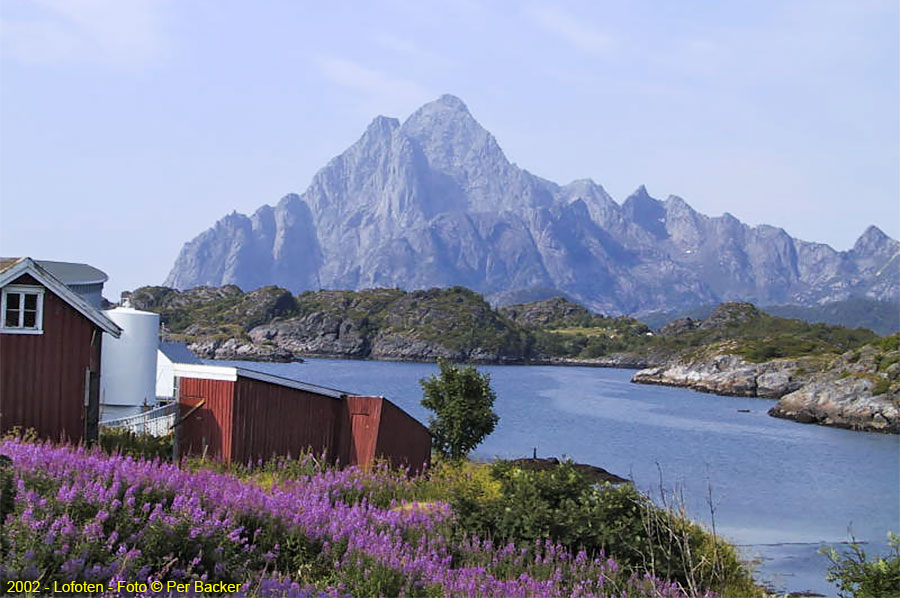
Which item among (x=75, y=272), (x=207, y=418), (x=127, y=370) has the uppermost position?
(x=75, y=272)

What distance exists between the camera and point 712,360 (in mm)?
151000

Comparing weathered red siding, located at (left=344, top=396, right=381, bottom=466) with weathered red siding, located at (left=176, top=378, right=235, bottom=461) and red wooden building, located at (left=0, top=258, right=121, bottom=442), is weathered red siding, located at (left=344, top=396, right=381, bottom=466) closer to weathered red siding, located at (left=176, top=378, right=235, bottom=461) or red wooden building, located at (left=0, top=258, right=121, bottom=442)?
weathered red siding, located at (left=176, top=378, right=235, bottom=461)

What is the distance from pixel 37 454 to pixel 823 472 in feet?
201

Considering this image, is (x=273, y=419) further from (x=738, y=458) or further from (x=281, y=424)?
(x=738, y=458)

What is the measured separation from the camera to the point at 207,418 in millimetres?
21500

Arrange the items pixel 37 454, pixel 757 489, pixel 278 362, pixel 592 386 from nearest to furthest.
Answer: pixel 37 454 < pixel 757 489 < pixel 592 386 < pixel 278 362

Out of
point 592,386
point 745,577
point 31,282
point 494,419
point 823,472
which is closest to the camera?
point 745,577

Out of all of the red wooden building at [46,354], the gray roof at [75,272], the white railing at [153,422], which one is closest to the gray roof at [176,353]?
Result: the gray roof at [75,272]

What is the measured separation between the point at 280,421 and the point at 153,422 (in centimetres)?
310

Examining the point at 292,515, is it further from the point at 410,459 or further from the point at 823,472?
the point at 823,472

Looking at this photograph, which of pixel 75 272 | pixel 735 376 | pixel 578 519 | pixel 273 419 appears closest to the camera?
pixel 578 519

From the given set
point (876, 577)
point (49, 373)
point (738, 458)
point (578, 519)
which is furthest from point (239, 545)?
point (738, 458)

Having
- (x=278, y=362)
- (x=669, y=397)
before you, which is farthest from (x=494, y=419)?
(x=278, y=362)

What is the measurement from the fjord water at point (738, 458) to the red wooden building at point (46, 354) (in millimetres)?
11381
